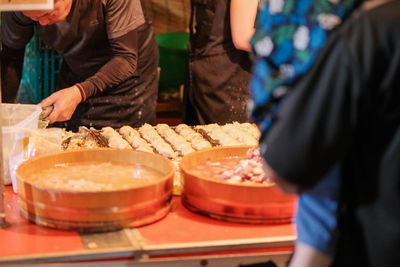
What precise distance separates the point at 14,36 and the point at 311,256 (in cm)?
262

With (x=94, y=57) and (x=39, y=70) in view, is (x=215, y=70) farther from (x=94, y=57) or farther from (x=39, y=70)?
(x=39, y=70)

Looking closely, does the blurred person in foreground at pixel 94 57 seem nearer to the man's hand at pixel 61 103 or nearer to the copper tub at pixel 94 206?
the man's hand at pixel 61 103

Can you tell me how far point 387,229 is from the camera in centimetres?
101

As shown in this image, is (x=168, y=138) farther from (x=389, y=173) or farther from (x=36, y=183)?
(x=389, y=173)

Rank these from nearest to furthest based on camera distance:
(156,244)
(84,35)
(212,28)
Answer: (156,244) < (84,35) < (212,28)

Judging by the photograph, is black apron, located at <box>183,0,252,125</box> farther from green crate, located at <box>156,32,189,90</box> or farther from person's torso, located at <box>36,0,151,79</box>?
green crate, located at <box>156,32,189,90</box>

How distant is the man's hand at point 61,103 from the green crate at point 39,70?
4.37 feet

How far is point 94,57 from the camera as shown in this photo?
3.23 metres

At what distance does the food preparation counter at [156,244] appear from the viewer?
1.43m

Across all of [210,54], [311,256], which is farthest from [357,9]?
[210,54]

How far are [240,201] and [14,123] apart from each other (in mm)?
1091

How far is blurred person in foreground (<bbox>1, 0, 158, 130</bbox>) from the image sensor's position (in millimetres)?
2812

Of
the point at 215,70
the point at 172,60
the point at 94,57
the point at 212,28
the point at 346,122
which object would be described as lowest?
the point at 172,60

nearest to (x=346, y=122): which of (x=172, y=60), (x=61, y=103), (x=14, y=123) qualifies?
(x=14, y=123)
